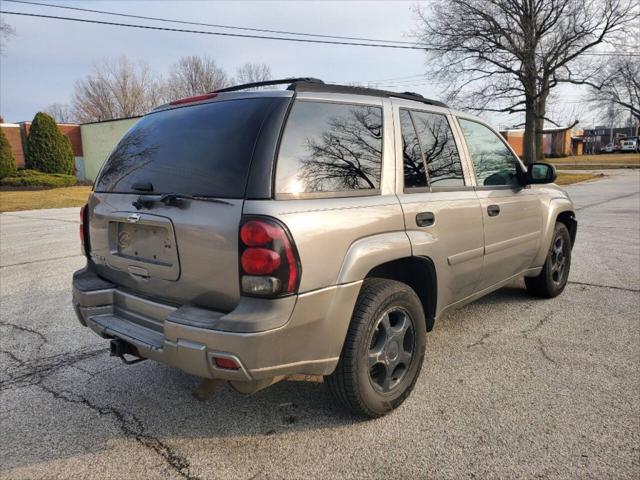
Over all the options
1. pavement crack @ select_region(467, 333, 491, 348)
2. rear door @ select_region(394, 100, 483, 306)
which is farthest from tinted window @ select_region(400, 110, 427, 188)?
pavement crack @ select_region(467, 333, 491, 348)

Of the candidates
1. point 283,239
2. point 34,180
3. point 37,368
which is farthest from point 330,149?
point 34,180

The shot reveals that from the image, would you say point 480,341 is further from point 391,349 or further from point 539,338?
point 391,349

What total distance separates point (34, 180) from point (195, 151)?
2404 centimetres

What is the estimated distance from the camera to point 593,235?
9031 millimetres

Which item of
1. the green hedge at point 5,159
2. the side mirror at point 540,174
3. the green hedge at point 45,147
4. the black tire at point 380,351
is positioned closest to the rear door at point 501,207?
the side mirror at point 540,174

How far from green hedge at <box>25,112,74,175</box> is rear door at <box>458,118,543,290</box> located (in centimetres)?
2627

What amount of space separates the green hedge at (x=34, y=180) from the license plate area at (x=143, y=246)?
77.1 ft

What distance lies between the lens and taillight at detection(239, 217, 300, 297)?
7.32 feet

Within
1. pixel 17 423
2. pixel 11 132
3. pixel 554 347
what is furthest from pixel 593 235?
pixel 11 132

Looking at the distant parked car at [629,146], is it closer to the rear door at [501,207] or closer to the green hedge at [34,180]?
the green hedge at [34,180]

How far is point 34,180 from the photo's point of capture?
22.9 meters

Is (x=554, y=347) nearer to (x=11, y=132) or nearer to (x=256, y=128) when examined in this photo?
(x=256, y=128)

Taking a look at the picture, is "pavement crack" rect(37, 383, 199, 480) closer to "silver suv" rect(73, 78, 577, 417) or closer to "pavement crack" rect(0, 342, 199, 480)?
"pavement crack" rect(0, 342, 199, 480)

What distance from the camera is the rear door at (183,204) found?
236 centimetres
